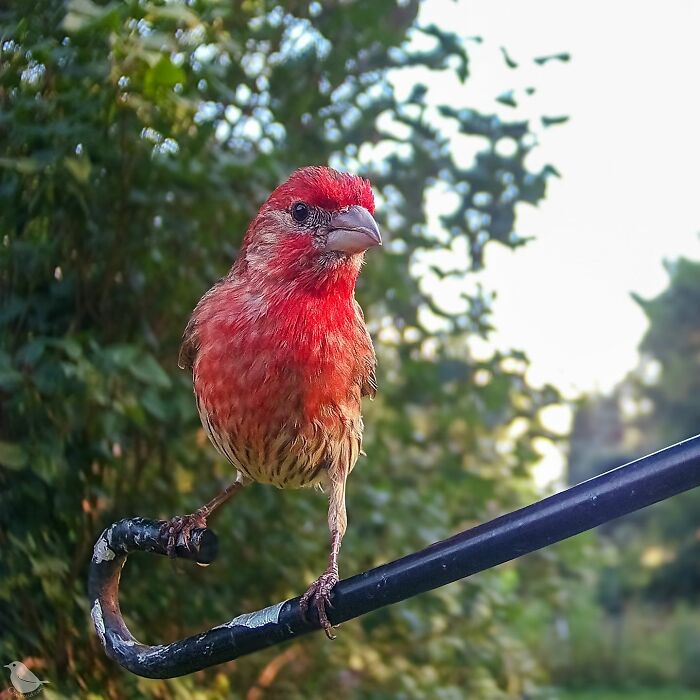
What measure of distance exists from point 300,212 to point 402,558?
1.01 meters

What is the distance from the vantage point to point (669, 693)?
14.6 metres

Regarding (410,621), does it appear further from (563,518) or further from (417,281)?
(563,518)

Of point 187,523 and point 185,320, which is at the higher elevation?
point 185,320

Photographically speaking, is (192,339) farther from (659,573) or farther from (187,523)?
(659,573)

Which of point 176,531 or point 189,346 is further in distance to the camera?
point 189,346

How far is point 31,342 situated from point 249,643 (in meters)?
1.08

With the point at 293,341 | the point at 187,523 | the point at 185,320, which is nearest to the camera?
the point at 293,341

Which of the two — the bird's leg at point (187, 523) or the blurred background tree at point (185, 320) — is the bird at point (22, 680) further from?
the bird's leg at point (187, 523)

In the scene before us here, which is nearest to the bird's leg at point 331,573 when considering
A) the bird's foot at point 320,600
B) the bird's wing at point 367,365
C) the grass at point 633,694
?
the bird's foot at point 320,600

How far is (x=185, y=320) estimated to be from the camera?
344 cm

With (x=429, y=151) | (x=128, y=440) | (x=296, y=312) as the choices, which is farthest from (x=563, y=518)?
(x=429, y=151)

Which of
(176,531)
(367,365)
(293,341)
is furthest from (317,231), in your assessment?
(176,531)

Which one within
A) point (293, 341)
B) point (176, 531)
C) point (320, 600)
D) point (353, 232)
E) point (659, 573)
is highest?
point (659, 573)

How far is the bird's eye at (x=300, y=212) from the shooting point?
7.93 feet
